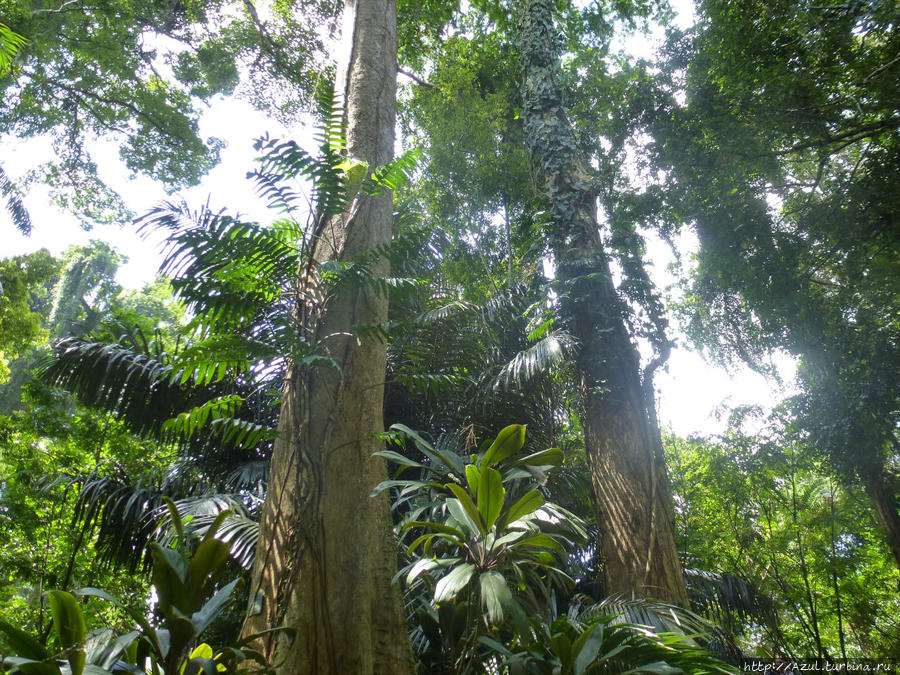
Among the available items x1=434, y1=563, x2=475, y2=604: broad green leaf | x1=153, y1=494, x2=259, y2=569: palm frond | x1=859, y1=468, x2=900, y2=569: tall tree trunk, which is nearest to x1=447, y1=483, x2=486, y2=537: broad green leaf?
x1=434, y1=563, x2=475, y2=604: broad green leaf

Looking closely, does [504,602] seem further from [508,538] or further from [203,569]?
[203,569]

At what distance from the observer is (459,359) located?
447cm

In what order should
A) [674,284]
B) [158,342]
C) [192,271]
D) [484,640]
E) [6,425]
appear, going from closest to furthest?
[484,640] < [192,271] < [158,342] < [6,425] < [674,284]

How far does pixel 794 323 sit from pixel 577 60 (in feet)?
21.1

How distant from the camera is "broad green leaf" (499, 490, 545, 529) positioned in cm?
187

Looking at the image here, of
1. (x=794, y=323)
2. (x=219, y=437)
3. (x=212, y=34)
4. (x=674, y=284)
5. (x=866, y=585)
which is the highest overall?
(x=212, y=34)

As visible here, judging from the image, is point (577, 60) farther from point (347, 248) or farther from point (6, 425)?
point (6, 425)

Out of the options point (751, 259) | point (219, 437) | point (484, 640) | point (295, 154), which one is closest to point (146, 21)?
point (219, 437)

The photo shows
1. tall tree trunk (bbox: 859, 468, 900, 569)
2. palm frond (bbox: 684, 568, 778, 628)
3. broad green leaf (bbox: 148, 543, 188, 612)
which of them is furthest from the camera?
tall tree trunk (bbox: 859, 468, 900, 569)

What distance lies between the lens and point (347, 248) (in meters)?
2.54

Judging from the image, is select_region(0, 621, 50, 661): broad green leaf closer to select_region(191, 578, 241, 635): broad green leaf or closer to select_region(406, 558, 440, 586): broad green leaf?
select_region(191, 578, 241, 635): broad green leaf

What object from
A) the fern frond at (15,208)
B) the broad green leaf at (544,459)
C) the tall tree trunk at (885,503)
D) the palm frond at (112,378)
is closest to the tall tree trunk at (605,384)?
the broad green leaf at (544,459)

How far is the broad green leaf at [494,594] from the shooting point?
60.0 inches

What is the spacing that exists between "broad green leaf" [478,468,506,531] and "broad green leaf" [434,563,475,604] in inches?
6.2
